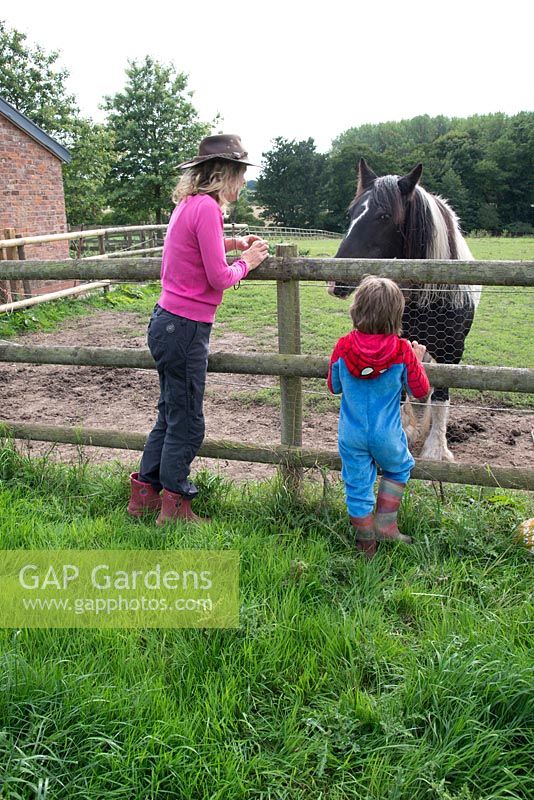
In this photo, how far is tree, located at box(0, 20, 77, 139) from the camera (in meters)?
35.1

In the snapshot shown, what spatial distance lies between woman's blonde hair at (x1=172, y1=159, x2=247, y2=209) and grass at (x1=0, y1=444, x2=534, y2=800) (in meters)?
1.58

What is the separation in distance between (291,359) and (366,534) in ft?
3.32

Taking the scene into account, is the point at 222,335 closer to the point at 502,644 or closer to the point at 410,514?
the point at 410,514

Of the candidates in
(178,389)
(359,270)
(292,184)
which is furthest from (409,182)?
(292,184)

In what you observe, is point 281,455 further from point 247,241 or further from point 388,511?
point 247,241

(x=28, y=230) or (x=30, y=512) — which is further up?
(x=28, y=230)

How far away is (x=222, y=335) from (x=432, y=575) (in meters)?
6.67

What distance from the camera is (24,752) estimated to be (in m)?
1.75

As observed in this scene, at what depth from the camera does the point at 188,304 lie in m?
2.91

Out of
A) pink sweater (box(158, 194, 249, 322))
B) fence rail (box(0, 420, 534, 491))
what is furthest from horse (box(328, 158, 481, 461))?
pink sweater (box(158, 194, 249, 322))

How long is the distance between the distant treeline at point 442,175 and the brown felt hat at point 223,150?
5278 cm

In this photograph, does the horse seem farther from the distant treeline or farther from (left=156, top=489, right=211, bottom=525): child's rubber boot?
the distant treeline

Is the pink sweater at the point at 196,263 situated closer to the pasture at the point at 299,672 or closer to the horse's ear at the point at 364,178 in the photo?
the pasture at the point at 299,672

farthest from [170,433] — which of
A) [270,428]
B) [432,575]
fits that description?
[270,428]
